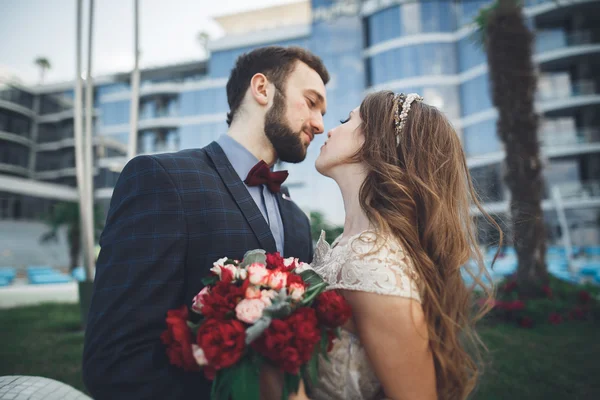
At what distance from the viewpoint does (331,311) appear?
145 centimetres

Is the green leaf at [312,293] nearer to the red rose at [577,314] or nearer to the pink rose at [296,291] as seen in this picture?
the pink rose at [296,291]

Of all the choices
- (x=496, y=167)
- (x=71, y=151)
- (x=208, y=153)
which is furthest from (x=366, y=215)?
(x=71, y=151)

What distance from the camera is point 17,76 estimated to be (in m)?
49.5

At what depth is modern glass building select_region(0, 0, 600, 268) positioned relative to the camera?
29484 mm

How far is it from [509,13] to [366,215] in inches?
389

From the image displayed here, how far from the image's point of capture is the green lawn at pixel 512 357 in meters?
4.68

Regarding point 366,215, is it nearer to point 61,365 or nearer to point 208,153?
point 208,153

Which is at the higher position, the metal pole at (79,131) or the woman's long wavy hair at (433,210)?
the metal pole at (79,131)

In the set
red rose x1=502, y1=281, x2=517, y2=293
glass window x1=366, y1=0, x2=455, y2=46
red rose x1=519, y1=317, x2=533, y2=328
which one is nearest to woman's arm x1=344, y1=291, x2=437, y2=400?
red rose x1=519, y1=317, x2=533, y2=328

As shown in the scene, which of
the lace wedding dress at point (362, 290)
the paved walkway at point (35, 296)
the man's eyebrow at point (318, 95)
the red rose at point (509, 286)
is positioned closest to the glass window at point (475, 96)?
the red rose at point (509, 286)

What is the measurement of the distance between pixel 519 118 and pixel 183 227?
943 centimetres

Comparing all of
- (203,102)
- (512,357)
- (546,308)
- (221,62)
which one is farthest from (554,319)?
(221,62)

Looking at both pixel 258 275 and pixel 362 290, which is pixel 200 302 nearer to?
pixel 258 275

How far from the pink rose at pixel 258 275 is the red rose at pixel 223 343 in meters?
0.17
